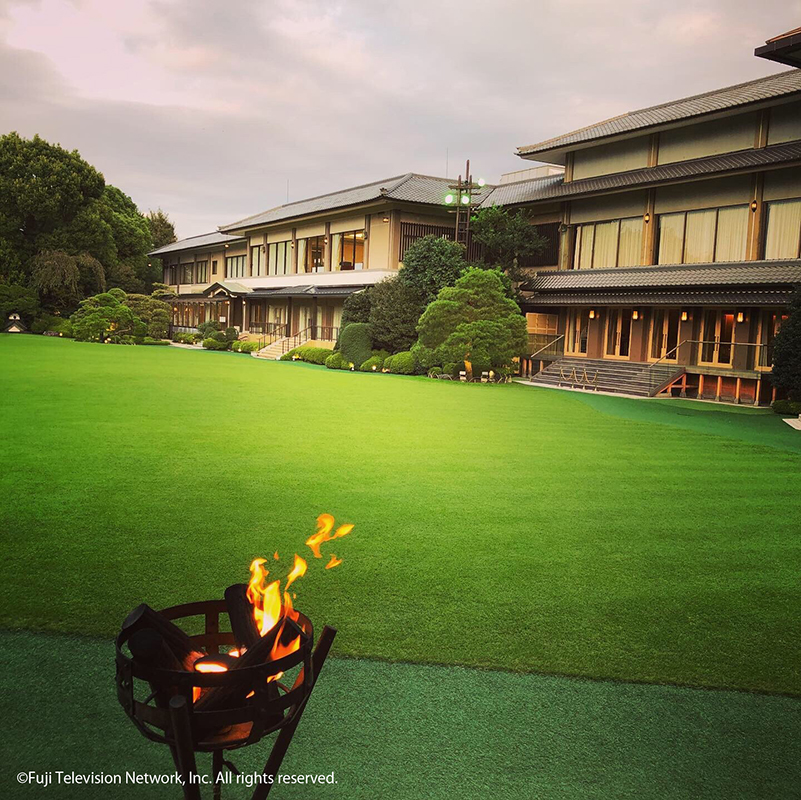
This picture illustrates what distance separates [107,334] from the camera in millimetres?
43125

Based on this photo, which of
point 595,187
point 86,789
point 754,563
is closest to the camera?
point 86,789

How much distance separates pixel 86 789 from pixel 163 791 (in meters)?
0.31

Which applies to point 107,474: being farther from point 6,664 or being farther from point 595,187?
point 595,187

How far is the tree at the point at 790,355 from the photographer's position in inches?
703

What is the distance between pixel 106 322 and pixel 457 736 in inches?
1705

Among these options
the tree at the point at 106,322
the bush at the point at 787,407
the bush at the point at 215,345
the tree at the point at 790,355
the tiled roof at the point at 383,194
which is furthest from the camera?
the bush at the point at 215,345

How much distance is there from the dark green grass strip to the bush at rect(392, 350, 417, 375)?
25.4m

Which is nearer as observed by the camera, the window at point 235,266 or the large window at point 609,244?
the large window at point 609,244

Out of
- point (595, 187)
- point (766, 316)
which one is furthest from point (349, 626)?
point (595, 187)

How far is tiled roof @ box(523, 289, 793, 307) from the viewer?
20766 mm

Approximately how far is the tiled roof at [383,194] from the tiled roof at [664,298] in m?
9.65

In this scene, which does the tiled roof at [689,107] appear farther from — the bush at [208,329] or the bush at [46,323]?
the bush at [46,323]

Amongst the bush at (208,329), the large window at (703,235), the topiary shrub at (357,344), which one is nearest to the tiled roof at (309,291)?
the topiary shrub at (357,344)

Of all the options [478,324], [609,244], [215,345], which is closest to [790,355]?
[478,324]
